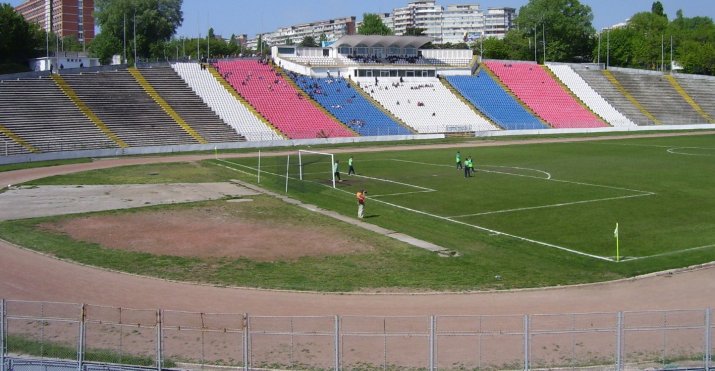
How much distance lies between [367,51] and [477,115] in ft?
71.7

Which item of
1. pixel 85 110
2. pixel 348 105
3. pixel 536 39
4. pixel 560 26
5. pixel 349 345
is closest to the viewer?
pixel 349 345

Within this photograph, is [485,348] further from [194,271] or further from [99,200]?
[99,200]

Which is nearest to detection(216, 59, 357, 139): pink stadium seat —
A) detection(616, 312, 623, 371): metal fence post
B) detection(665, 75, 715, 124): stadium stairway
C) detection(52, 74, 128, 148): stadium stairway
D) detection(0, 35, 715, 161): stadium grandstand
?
detection(0, 35, 715, 161): stadium grandstand

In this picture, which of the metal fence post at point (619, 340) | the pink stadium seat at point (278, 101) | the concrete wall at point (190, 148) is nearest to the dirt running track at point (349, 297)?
the metal fence post at point (619, 340)

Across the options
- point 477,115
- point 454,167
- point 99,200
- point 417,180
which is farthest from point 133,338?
point 477,115

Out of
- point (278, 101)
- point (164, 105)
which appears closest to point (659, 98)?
point (278, 101)

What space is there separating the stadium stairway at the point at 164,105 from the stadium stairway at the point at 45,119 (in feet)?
29.4

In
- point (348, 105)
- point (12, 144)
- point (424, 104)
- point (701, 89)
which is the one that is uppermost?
point (701, 89)

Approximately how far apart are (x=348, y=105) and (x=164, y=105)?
22740mm

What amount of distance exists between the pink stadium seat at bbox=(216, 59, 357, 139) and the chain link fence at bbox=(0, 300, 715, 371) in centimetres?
6330

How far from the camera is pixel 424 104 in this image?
9662cm

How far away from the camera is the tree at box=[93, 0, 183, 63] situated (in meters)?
128

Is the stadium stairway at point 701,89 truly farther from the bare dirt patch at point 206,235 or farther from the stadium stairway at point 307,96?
the bare dirt patch at point 206,235

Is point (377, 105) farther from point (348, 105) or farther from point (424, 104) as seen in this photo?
point (424, 104)
